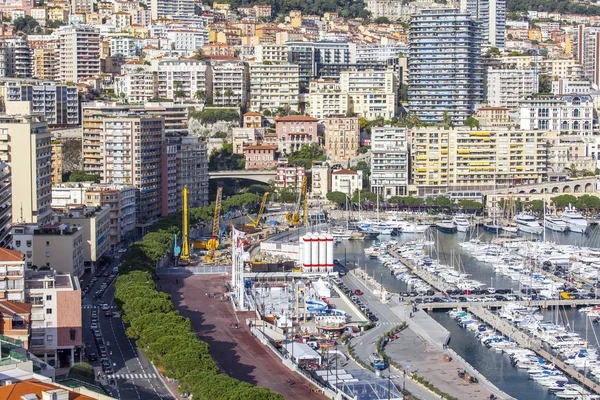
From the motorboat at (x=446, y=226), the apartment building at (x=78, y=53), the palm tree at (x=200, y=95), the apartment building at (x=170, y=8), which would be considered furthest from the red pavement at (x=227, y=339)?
the apartment building at (x=170, y=8)

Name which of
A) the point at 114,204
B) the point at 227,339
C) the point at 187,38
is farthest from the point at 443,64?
the point at 227,339

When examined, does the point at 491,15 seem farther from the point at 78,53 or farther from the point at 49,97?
the point at 49,97

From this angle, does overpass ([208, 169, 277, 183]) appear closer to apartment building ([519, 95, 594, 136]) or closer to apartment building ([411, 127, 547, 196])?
apartment building ([411, 127, 547, 196])

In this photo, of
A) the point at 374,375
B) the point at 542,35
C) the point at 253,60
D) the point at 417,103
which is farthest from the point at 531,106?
the point at 374,375

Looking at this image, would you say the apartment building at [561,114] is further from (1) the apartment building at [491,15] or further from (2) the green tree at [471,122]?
(1) the apartment building at [491,15]

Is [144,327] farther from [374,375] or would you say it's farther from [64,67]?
[64,67]
